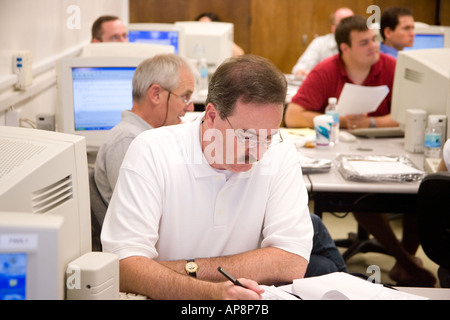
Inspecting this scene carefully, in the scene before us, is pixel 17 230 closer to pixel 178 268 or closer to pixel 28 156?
pixel 28 156

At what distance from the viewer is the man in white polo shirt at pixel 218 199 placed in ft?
5.56

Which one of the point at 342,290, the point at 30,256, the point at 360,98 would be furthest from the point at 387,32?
the point at 30,256

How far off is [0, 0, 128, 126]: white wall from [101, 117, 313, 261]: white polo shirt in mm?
1617

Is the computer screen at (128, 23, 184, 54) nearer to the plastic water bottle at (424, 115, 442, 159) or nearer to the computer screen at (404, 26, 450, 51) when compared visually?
the computer screen at (404, 26, 450, 51)

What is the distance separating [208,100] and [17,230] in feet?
3.00

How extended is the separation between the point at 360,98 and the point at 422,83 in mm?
469

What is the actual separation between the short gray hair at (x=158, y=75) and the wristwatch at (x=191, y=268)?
1.00 metres

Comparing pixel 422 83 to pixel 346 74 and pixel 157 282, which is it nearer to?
pixel 346 74

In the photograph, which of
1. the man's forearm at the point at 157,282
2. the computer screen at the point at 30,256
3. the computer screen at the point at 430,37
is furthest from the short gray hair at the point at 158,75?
the computer screen at the point at 430,37

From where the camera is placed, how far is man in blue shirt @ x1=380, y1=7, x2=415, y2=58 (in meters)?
5.17

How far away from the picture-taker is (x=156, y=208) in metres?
1.78

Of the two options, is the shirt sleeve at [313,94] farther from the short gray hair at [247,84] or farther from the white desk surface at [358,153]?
the short gray hair at [247,84]

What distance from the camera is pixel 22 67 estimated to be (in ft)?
11.3

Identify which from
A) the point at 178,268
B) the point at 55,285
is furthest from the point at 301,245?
the point at 55,285
